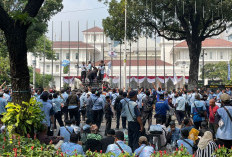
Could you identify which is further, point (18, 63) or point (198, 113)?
point (198, 113)

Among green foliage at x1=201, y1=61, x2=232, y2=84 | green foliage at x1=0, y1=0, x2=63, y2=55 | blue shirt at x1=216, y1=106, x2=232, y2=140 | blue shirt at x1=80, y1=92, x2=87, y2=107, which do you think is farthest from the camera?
green foliage at x1=201, y1=61, x2=232, y2=84

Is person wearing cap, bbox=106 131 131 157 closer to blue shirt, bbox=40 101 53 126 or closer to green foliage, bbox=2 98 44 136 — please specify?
green foliage, bbox=2 98 44 136

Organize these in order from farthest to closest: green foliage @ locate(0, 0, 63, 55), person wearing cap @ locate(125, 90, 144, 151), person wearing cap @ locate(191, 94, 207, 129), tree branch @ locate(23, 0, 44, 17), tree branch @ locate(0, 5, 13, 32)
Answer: green foliage @ locate(0, 0, 63, 55), person wearing cap @ locate(191, 94, 207, 129), person wearing cap @ locate(125, 90, 144, 151), tree branch @ locate(23, 0, 44, 17), tree branch @ locate(0, 5, 13, 32)

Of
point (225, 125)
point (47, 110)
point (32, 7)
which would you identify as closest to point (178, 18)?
point (47, 110)

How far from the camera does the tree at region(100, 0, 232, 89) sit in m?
27.3

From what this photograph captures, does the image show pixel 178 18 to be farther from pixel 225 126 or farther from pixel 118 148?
pixel 118 148

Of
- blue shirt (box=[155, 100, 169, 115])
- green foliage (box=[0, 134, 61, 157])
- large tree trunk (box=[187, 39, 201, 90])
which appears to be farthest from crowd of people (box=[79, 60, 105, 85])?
green foliage (box=[0, 134, 61, 157])

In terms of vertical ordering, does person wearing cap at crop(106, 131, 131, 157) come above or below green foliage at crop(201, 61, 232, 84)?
below

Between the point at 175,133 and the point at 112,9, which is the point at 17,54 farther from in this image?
the point at 112,9

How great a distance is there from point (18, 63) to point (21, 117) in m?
1.09

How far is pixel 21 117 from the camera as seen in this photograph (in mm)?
7824

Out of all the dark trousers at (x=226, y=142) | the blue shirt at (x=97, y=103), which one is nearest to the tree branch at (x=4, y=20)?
the dark trousers at (x=226, y=142)

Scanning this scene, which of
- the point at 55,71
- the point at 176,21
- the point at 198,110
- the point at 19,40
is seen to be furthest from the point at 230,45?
the point at 19,40

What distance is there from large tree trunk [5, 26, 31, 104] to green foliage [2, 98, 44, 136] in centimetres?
23
